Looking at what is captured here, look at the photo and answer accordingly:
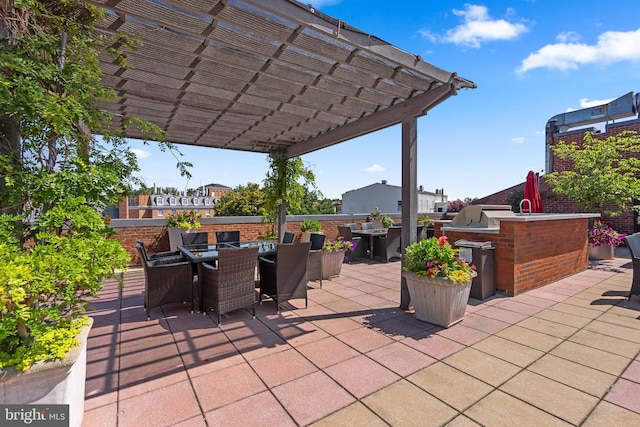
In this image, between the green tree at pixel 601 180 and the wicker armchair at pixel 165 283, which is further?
the green tree at pixel 601 180

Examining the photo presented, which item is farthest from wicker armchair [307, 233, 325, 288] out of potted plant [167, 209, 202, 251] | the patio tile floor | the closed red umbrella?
the closed red umbrella

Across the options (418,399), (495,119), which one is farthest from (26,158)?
(495,119)

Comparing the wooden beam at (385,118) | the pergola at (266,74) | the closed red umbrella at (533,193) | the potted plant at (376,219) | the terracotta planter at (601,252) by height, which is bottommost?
the terracotta planter at (601,252)

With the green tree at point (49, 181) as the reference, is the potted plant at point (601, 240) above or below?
below

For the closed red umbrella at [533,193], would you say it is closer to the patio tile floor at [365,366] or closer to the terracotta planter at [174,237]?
the patio tile floor at [365,366]

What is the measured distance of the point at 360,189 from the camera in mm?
32062

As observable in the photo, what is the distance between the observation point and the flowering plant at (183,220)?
22.3 feet

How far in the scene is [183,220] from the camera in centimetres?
688

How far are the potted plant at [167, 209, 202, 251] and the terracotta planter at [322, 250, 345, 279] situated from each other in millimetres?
3228

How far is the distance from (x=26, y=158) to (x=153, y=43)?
1478 mm

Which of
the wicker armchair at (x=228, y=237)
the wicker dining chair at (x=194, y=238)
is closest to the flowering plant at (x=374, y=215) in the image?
the wicker armchair at (x=228, y=237)

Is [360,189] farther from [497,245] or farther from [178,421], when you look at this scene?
[178,421]

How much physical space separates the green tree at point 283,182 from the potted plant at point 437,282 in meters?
3.88

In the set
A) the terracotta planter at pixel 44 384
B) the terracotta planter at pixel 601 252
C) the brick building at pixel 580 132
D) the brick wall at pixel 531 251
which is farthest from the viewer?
the brick building at pixel 580 132
